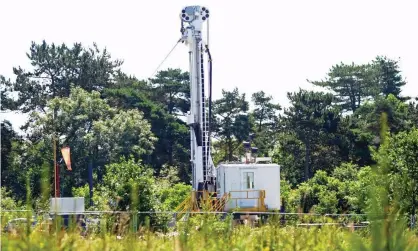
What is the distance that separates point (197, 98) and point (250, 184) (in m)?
4.16

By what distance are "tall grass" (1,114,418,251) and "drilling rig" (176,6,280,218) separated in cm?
2922

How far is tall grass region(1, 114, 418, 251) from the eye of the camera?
485 cm

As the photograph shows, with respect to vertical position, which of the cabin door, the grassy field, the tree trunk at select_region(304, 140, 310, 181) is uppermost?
the tree trunk at select_region(304, 140, 310, 181)

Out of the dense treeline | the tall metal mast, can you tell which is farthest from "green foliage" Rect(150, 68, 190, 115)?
the tall metal mast

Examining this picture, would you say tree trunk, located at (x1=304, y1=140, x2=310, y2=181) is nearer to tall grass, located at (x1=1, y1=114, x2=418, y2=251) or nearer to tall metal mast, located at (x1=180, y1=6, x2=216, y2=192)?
tall metal mast, located at (x1=180, y1=6, x2=216, y2=192)

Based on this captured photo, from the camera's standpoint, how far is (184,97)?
7381 cm

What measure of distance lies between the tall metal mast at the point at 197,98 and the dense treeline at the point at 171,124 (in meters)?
6.74

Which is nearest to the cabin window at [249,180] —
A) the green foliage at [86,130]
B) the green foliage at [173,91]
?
the green foliage at [86,130]

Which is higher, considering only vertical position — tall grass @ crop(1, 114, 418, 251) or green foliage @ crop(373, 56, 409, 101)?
green foliage @ crop(373, 56, 409, 101)

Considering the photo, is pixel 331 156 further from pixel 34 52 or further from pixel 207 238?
pixel 207 238

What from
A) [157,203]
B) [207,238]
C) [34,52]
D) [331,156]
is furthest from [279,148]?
[207,238]

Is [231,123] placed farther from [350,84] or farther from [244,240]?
[244,240]

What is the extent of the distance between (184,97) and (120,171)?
4584 cm

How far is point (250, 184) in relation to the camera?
3703 centimetres
